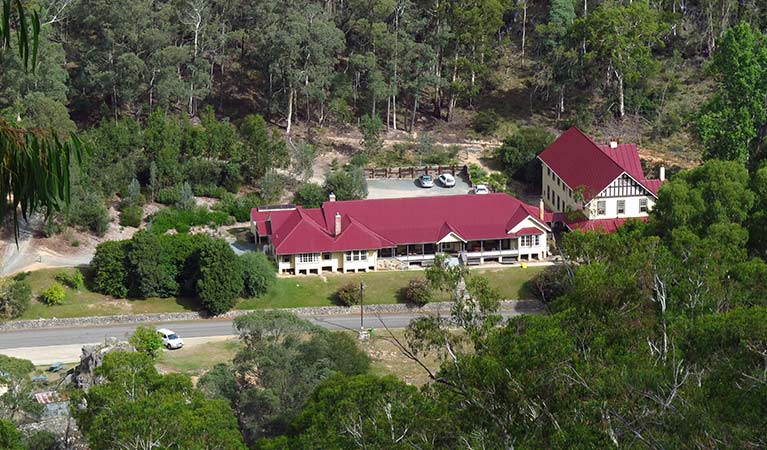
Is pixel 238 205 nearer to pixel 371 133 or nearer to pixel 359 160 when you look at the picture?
pixel 359 160

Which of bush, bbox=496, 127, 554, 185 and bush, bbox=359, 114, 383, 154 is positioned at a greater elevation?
bush, bbox=359, 114, 383, 154

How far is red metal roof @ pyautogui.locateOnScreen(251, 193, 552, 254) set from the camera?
70312mm

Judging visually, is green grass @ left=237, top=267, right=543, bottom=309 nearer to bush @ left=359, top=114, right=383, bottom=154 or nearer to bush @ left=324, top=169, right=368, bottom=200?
bush @ left=324, top=169, right=368, bottom=200

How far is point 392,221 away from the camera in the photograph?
72.6 metres

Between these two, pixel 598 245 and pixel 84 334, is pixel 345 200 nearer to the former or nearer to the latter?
pixel 84 334

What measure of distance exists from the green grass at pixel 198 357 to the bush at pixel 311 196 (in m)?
16.2

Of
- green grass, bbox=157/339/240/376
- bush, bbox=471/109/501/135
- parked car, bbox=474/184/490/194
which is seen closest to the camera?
green grass, bbox=157/339/240/376

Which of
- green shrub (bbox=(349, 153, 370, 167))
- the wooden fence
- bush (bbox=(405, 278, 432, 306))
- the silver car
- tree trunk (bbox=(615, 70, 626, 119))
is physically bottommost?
bush (bbox=(405, 278, 432, 306))

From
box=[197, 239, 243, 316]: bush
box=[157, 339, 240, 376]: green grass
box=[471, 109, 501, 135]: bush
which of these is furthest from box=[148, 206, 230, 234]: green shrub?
box=[471, 109, 501, 135]: bush

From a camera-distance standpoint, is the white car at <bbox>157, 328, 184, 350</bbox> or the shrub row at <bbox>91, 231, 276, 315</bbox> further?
the shrub row at <bbox>91, 231, 276, 315</bbox>

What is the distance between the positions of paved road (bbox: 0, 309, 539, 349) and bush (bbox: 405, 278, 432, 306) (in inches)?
35.1

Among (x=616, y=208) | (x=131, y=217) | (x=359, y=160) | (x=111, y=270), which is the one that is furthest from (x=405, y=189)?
(x=111, y=270)

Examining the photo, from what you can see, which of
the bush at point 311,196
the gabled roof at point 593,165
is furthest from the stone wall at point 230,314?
the bush at point 311,196

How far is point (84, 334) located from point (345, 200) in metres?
19.9
